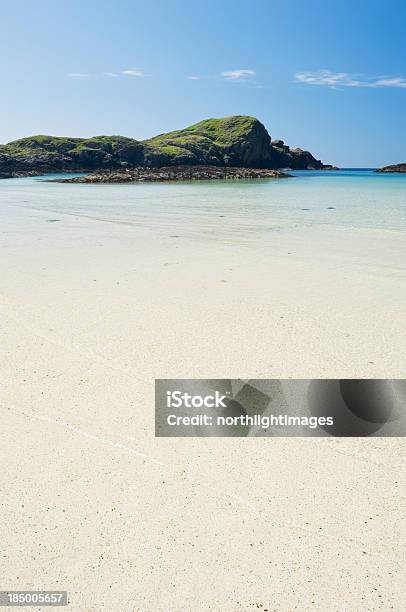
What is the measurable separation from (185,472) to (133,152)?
107286mm

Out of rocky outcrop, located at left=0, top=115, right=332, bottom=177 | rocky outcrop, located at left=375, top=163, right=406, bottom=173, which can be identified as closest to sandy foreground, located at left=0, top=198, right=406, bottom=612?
rocky outcrop, located at left=0, top=115, right=332, bottom=177

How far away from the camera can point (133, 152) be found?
10319 centimetres

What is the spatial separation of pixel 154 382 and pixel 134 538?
1826mm

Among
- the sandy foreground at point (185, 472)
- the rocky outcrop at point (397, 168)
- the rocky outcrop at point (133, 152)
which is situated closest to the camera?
the sandy foreground at point (185, 472)

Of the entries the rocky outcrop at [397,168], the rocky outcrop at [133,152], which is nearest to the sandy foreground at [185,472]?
the rocky outcrop at [133,152]

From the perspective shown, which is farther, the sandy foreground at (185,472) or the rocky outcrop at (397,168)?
the rocky outcrop at (397,168)

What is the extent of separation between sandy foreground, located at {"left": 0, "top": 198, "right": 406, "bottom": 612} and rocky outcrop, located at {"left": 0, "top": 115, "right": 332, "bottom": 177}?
279 feet

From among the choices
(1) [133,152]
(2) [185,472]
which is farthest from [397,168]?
(2) [185,472]

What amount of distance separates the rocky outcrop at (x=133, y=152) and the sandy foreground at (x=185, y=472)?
85.2 meters

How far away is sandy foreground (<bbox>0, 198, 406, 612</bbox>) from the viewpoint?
2438 mm

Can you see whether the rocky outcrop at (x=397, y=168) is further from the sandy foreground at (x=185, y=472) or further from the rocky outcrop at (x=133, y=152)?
the sandy foreground at (x=185, y=472)

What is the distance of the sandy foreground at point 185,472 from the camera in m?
2.44

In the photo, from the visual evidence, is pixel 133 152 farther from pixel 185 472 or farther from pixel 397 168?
pixel 185 472

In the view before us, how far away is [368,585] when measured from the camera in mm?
2404
